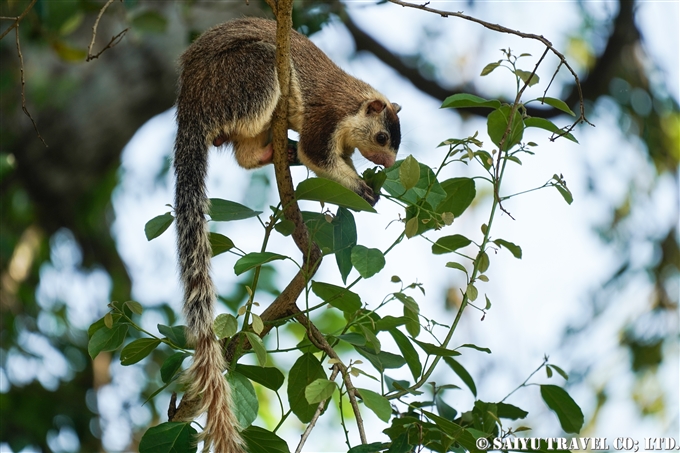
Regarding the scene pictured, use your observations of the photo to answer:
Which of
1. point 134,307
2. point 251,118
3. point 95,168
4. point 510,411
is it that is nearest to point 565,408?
point 510,411

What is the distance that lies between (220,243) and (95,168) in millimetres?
4168

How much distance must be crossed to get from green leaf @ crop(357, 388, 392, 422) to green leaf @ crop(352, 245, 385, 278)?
31cm

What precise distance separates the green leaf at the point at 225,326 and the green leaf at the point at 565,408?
101 cm

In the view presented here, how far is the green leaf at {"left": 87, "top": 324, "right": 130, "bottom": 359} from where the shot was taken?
2.19 m

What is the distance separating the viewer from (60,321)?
6.32 meters

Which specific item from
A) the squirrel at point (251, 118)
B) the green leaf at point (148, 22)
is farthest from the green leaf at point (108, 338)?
the green leaf at point (148, 22)

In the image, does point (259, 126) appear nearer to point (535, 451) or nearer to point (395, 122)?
point (395, 122)

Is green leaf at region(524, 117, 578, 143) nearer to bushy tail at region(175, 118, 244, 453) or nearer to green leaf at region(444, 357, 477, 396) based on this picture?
green leaf at region(444, 357, 477, 396)

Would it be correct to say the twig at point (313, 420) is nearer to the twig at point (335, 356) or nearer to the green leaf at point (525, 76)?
the twig at point (335, 356)

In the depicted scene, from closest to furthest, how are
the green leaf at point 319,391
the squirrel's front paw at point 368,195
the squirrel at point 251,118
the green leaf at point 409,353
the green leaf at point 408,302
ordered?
the green leaf at point 319,391 → the green leaf at point 408,302 → the green leaf at point 409,353 → the squirrel at point 251,118 → the squirrel's front paw at point 368,195

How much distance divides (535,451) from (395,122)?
2.03 meters

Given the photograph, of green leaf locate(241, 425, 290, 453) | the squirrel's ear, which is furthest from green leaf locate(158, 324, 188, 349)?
the squirrel's ear

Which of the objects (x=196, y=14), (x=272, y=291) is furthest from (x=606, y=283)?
(x=196, y=14)

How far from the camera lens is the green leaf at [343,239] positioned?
233 cm
